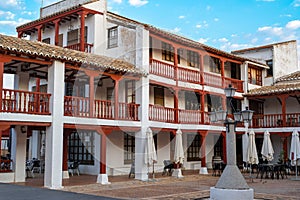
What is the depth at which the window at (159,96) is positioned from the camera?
20.4 metres

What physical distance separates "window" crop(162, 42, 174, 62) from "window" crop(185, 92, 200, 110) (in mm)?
2475

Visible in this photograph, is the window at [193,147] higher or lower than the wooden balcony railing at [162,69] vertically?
lower

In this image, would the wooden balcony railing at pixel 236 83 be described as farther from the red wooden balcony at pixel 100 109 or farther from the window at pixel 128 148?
the red wooden balcony at pixel 100 109

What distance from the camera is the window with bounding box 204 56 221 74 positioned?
76.9ft

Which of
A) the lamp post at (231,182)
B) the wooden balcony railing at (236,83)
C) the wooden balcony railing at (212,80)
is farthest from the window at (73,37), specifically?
the lamp post at (231,182)

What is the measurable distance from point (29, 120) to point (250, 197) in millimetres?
7722

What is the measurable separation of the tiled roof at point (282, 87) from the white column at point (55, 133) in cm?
1379

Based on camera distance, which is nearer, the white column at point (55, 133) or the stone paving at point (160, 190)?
the stone paving at point (160, 190)

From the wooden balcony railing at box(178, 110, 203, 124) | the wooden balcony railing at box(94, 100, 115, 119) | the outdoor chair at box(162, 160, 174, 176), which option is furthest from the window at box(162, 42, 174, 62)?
the wooden balcony railing at box(94, 100, 115, 119)

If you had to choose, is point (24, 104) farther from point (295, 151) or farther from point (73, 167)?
point (295, 151)

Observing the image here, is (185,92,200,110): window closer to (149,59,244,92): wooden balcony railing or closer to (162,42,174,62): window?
(149,59,244,92): wooden balcony railing

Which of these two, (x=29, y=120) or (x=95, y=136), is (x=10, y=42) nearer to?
(x=29, y=120)

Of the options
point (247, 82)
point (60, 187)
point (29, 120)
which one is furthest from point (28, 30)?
point (247, 82)

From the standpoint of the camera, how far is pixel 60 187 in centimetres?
1332
